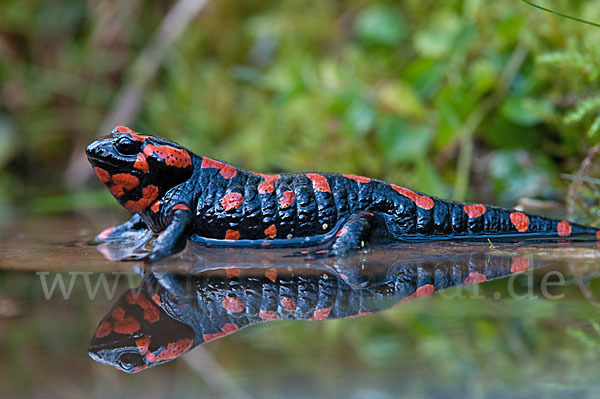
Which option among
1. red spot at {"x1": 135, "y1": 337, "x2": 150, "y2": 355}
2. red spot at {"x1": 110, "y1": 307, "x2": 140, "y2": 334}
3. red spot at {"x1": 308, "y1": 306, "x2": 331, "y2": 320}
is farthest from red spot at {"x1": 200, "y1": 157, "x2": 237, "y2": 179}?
red spot at {"x1": 135, "y1": 337, "x2": 150, "y2": 355}

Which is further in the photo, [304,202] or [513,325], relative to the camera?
[304,202]

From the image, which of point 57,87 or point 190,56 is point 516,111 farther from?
point 57,87

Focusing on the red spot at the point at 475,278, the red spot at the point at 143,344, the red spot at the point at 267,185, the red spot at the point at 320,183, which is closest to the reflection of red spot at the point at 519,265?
the red spot at the point at 475,278

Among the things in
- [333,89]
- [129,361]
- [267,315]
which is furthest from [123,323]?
[333,89]

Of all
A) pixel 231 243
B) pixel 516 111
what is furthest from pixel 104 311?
pixel 516 111

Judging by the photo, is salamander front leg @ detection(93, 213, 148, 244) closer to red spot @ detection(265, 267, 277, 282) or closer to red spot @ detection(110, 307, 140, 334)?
red spot @ detection(265, 267, 277, 282)
